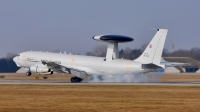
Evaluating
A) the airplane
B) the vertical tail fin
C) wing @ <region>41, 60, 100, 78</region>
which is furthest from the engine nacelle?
the vertical tail fin

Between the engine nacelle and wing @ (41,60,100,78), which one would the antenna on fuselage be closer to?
wing @ (41,60,100,78)

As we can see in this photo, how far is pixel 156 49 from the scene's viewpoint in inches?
2657

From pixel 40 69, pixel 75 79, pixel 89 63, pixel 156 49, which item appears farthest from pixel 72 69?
pixel 156 49

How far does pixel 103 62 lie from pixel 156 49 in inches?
313

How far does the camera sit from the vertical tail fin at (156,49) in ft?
221

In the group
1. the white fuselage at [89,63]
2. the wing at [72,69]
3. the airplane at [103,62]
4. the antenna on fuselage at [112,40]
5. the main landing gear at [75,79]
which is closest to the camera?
the airplane at [103,62]

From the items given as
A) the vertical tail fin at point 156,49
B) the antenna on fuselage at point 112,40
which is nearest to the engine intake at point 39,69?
the antenna on fuselage at point 112,40

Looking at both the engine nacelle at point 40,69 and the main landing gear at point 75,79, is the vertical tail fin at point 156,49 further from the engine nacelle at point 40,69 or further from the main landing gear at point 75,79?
the engine nacelle at point 40,69

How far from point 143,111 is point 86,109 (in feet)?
12.3

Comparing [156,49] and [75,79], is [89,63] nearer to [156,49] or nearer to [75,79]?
[75,79]

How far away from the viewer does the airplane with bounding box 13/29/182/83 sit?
222 ft

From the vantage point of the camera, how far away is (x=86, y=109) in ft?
114

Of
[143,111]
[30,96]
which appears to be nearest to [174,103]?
[143,111]

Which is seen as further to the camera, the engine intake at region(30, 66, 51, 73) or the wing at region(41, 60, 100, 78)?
the engine intake at region(30, 66, 51, 73)
